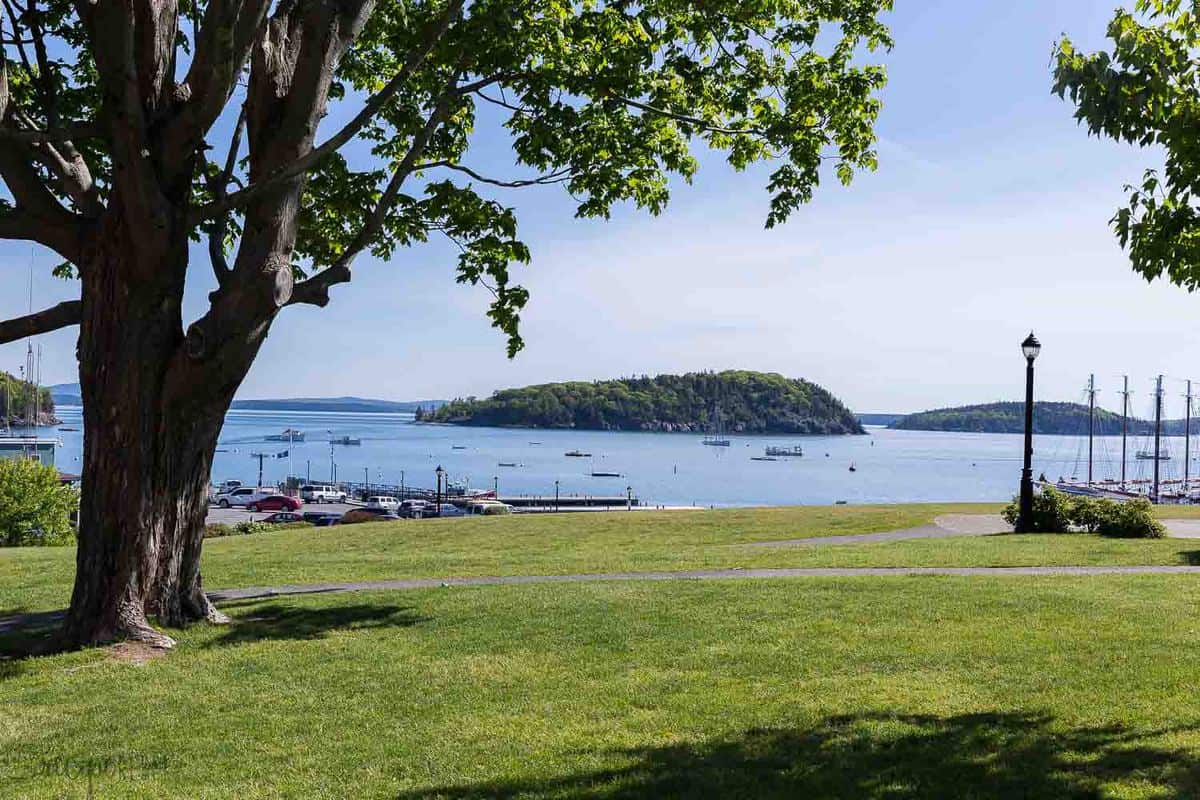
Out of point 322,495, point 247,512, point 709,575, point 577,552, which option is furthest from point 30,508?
point 322,495

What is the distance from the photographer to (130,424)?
9.05 meters

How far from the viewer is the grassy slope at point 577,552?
14672 mm

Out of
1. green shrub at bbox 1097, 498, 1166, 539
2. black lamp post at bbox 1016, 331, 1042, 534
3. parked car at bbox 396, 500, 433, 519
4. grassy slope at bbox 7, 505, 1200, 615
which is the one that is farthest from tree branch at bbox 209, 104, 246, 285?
parked car at bbox 396, 500, 433, 519

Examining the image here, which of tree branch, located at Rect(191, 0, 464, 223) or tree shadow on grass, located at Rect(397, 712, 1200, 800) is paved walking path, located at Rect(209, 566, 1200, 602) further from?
tree shadow on grass, located at Rect(397, 712, 1200, 800)

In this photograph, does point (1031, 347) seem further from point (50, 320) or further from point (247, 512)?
point (247, 512)

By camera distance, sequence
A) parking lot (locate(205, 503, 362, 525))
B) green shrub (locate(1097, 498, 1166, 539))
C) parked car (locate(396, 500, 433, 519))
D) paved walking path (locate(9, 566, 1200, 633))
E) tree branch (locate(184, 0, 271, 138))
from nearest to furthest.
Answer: tree branch (locate(184, 0, 271, 138)), paved walking path (locate(9, 566, 1200, 633)), green shrub (locate(1097, 498, 1166, 539)), parking lot (locate(205, 503, 362, 525)), parked car (locate(396, 500, 433, 519))

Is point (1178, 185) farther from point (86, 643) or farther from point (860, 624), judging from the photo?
point (86, 643)

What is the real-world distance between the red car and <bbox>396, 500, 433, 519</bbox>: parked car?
785cm

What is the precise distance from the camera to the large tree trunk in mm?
9023

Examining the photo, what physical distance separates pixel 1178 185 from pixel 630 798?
15.9ft

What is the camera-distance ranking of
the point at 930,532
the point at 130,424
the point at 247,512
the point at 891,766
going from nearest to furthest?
the point at 891,766
the point at 130,424
the point at 930,532
the point at 247,512

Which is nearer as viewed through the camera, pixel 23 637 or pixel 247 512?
pixel 23 637

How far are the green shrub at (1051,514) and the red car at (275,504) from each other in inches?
2356

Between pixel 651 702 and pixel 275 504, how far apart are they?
6955cm
